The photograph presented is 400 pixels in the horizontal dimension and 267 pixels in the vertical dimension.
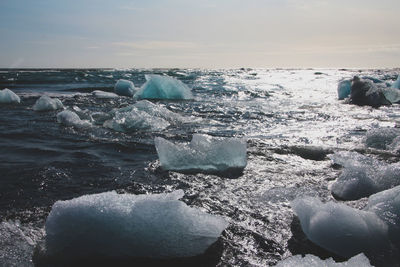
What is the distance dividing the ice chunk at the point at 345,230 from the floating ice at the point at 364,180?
660mm

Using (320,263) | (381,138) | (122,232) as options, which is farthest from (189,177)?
(381,138)

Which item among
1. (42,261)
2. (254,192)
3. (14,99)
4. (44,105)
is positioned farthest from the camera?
(14,99)

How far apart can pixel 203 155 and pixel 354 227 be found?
167 cm

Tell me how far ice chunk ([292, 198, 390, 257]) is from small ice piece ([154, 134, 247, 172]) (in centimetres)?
131

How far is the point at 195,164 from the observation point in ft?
10.6

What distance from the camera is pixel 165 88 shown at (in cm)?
1083

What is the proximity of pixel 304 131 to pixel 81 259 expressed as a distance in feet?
14.5

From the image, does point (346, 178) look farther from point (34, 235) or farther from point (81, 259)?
point (34, 235)

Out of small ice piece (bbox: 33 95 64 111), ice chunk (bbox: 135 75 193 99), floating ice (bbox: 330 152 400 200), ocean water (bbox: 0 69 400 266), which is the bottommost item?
ocean water (bbox: 0 69 400 266)

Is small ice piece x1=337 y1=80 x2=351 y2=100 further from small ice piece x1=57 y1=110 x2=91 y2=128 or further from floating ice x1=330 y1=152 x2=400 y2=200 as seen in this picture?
floating ice x1=330 y1=152 x2=400 y2=200

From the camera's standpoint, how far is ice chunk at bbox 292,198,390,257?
183cm

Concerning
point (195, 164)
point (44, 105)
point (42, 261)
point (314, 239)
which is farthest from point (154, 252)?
point (44, 105)

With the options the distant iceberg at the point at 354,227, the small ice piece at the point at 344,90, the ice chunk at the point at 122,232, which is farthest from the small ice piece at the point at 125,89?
the distant iceberg at the point at 354,227

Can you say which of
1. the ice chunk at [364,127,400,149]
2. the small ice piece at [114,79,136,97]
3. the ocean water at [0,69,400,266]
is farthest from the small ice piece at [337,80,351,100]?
the ice chunk at [364,127,400,149]
